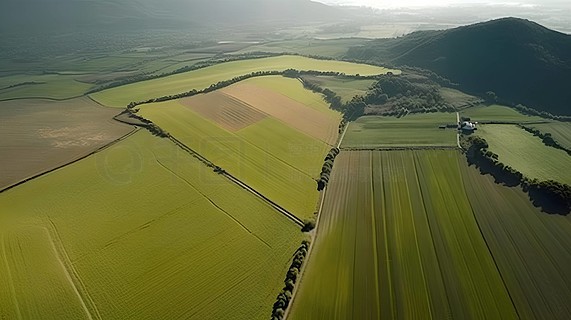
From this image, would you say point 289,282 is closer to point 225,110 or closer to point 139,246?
point 139,246

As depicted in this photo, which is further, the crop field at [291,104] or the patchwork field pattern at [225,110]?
the crop field at [291,104]

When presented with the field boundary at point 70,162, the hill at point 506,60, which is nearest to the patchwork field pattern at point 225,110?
the field boundary at point 70,162

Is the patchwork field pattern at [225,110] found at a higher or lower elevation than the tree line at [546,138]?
lower

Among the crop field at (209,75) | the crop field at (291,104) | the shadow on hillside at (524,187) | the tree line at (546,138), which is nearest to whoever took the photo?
the shadow on hillside at (524,187)

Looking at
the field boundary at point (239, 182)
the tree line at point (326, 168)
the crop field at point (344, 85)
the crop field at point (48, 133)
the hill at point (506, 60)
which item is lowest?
the crop field at point (48, 133)

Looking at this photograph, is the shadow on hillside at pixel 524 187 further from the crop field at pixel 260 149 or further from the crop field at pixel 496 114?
the crop field at pixel 496 114

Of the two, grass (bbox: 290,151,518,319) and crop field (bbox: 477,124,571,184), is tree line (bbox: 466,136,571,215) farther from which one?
grass (bbox: 290,151,518,319)

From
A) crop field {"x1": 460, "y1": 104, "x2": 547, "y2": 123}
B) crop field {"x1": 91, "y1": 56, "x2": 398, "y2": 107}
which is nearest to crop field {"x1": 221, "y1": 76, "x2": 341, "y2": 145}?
crop field {"x1": 91, "y1": 56, "x2": 398, "y2": 107}
